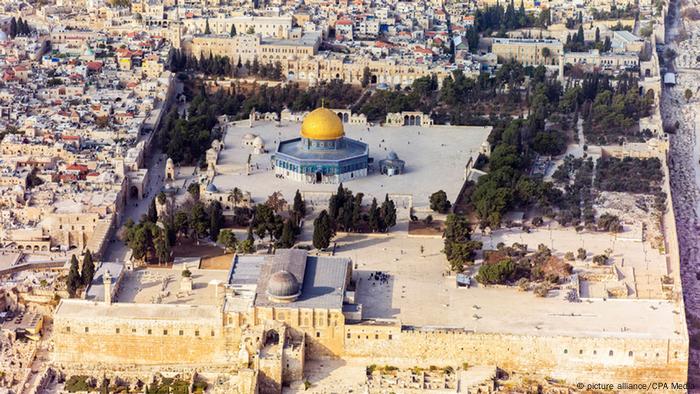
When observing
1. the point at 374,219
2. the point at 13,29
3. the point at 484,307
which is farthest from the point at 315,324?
the point at 13,29

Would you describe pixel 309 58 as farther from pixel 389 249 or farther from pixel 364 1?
pixel 389 249

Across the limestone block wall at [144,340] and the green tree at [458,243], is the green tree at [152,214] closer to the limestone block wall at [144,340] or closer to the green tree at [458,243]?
the limestone block wall at [144,340]

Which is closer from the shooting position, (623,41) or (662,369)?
(662,369)

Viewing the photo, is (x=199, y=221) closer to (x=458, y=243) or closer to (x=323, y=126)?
(x=323, y=126)

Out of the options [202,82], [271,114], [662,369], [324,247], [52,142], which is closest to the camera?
[662,369]

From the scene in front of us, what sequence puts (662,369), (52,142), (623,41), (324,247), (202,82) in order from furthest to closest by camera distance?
(623,41) < (202,82) < (52,142) < (324,247) < (662,369)

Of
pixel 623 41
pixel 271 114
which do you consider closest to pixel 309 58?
pixel 271 114

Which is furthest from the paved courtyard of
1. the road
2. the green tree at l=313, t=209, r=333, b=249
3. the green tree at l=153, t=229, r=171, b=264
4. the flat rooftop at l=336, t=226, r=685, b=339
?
the flat rooftop at l=336, t=226, r=685, b=339
